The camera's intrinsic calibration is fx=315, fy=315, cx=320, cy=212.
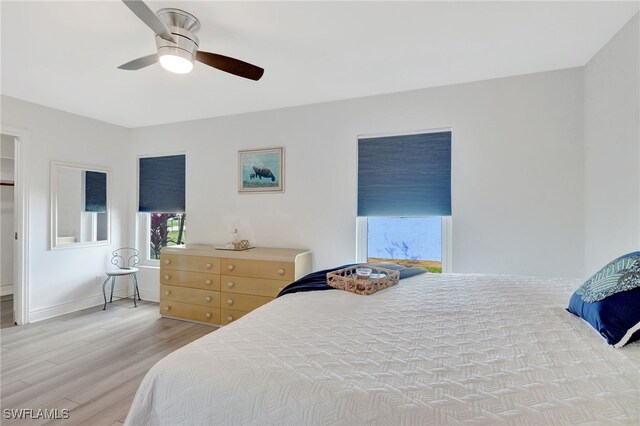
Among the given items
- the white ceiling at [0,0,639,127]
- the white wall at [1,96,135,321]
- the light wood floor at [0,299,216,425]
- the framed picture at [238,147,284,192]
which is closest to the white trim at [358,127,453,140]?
the white ceiling at [0,0,639,127]

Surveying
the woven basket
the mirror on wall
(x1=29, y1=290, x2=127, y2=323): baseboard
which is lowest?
(x1=29, y1=290, x2=127, y2=323): baseboard

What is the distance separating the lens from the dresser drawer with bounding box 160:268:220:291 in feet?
11.3

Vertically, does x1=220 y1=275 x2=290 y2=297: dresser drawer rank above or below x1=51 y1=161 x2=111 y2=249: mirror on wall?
below

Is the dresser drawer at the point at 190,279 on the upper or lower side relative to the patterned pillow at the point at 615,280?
lower

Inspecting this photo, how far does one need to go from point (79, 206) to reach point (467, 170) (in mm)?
4589

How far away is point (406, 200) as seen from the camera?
313cm

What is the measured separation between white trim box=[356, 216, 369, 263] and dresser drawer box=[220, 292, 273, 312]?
1040mm

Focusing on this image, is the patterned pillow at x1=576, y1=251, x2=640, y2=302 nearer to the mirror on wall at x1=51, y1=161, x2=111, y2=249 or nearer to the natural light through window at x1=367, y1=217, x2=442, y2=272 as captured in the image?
the natural light through window at x1=367, y1=217, x2=442, y2=272

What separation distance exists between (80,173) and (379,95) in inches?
150

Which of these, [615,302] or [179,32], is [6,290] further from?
[615,302]

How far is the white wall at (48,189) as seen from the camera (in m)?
3.50

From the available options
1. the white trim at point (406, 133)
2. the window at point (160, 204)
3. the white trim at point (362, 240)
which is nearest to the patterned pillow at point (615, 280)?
the white trim at point (406, 133)

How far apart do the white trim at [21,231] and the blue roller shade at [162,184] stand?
1248mm

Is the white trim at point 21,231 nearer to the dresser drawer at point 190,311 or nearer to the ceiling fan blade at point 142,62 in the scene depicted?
the dresser drawer at point 190,311
